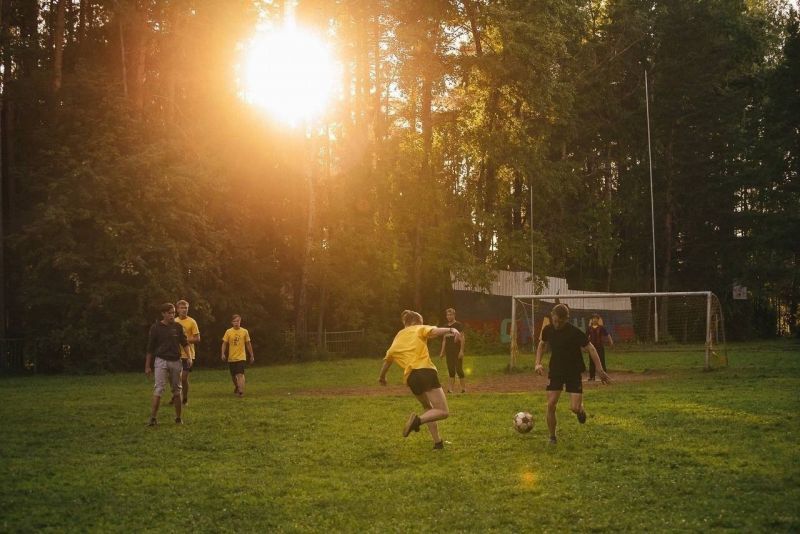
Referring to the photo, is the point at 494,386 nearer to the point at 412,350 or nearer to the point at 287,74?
the point at 412,350

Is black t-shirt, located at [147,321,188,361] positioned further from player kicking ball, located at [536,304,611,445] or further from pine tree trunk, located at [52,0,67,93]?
pine tree trunk, located at [52,0,67,93]

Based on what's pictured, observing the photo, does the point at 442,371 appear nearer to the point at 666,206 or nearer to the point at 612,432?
the point at 612,432

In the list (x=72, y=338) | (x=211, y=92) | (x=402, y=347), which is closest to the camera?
(x=402, y=347)

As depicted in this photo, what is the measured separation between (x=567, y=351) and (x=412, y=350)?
7.36ft

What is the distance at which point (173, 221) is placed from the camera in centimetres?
3841

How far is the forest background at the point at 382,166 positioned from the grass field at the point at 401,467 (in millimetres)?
17360

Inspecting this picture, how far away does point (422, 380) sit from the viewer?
13.9m

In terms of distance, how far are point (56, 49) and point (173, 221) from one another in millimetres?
9003

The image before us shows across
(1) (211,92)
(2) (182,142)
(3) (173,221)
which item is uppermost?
(1) (211,92)

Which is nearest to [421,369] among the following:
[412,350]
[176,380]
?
[412,350]

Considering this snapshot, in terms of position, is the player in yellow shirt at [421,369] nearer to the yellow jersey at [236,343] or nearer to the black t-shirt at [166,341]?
the black t-shirt at [166,341]

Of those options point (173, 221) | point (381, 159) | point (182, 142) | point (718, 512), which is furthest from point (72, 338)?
point (718, 512)

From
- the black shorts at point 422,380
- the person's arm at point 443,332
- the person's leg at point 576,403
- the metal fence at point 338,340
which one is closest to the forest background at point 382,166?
the metal fence at point 338,340

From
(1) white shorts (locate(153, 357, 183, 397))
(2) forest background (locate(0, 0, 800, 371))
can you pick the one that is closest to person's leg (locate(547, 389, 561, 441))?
(1) white shorts (locate(153, 357, 183, 397))
